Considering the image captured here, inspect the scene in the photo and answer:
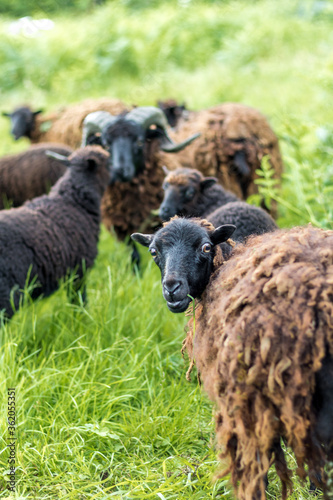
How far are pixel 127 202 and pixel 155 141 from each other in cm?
81

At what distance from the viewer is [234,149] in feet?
17.9

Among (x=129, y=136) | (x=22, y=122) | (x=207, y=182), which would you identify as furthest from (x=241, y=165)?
(x=22, y=122)

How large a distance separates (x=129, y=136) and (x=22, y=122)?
12.1 ft

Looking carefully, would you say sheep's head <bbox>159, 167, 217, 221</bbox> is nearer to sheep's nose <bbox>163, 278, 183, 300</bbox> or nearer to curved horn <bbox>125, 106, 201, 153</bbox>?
curved horn <bbox>125, 106, 201, 153</bbox>

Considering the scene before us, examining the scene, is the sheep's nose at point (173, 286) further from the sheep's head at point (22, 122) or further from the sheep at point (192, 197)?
the sheep's head at point (22, 122)

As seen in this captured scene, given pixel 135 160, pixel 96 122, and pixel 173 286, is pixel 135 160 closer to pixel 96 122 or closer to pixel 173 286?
pixel 96 122

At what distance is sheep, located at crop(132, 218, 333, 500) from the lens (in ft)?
5.76

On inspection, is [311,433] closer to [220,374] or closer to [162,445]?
[220,374]

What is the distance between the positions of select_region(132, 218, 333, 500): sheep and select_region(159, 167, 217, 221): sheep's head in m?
1.90

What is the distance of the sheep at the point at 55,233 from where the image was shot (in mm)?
3648

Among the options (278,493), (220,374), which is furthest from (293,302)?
(278,493)

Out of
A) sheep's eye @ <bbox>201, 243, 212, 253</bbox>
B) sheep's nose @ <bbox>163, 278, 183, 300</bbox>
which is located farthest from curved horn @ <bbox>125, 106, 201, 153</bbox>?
sheep's nose @ <bbox>163, 278, 183, 300</bbox>

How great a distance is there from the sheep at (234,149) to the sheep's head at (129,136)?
30cm

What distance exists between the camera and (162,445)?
2.79 m
